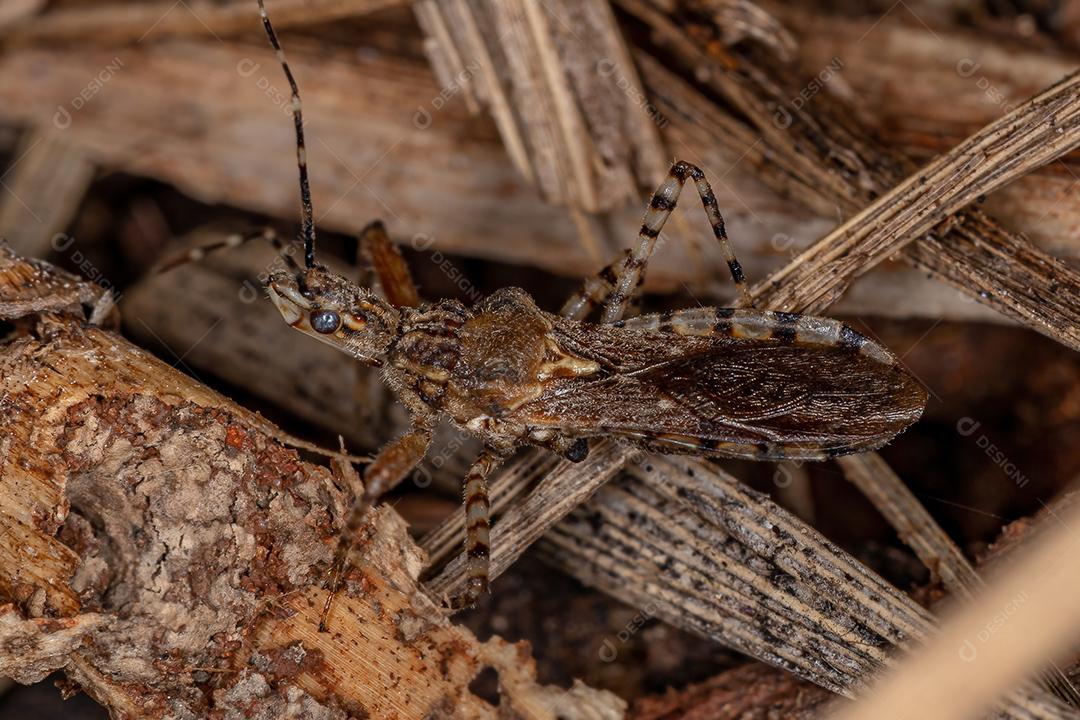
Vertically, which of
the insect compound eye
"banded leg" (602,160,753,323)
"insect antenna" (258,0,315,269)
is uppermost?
"banded leg" (602,160,753,323)

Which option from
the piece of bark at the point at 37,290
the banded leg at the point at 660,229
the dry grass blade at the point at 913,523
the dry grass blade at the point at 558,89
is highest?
the dry grass blade at the point at 558,89

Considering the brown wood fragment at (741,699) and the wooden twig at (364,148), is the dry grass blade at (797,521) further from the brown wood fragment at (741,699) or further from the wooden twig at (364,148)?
the wooden twig at (364,148)

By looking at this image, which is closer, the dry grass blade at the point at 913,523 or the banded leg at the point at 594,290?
the dry grass blade at the point at 913,523

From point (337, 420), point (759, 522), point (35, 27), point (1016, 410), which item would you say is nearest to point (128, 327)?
point (337, 420)

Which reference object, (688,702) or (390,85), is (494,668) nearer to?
(688,702)

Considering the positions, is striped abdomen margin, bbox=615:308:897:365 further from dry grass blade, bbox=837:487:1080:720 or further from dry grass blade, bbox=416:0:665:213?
dry grass blade, bbox=837:487:1080:720

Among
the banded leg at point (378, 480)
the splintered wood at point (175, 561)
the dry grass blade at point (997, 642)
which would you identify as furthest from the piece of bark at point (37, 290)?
the dry grass blade at point (997, 642)

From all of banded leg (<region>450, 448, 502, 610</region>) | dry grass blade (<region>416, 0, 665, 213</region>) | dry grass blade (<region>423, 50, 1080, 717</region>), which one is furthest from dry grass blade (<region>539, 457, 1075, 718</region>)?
dry grass blade (<region>416, 0, 665, 213</region>)
